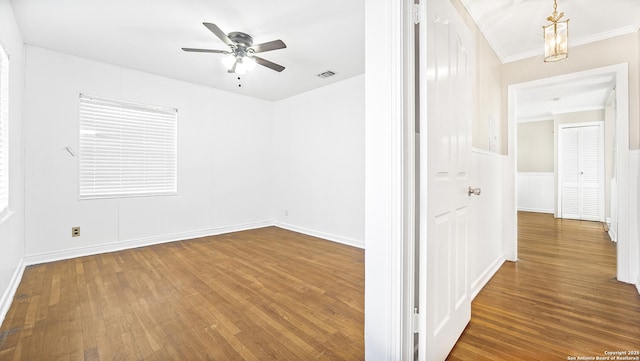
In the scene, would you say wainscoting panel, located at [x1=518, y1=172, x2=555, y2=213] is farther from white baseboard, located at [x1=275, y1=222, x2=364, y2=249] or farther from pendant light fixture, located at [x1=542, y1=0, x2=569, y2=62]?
pendant light fixture, located at [x1=542, y1=0, x2=569, y2=62]

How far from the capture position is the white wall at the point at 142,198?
10.4 ft

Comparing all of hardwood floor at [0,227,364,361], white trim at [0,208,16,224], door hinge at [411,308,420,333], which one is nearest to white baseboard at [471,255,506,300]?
hardwood floor at [0,227,364,361]

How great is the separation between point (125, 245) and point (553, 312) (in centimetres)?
484

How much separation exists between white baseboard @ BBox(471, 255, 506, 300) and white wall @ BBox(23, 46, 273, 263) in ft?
12.8

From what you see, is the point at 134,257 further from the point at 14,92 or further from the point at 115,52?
the point at 115,52

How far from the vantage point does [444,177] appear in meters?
1.43

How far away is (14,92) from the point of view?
2.62m

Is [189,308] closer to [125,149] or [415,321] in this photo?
[415,321]

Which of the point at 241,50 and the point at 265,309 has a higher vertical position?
the point at 241,50

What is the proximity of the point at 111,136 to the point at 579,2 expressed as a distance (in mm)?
5406

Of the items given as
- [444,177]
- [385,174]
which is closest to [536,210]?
[444,177]

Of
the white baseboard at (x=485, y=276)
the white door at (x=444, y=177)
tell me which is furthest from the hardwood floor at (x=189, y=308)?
the white baseboard at (x=485, y=276)

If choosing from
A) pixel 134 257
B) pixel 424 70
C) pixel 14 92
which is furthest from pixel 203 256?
pixel 424 70

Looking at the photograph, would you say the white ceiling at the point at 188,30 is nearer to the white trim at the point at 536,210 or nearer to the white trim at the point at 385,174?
the white trim at the point at 385,174
